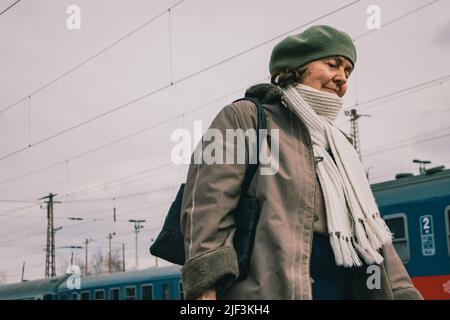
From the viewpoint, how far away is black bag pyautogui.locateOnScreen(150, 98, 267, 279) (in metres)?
2.27

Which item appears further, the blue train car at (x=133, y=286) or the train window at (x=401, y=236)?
the blue train car at (x=133, y=286)

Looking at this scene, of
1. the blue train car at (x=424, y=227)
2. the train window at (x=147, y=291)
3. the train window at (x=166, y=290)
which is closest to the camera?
the blue train car at (x=424, y=227)

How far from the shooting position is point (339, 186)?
2537mm

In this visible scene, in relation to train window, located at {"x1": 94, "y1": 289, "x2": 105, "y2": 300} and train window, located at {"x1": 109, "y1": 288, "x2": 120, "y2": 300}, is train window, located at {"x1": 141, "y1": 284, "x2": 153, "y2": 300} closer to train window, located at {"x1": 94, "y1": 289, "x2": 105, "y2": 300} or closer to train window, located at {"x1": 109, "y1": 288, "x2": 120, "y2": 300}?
train window, located at {"x1": 109, "y1": 288, "x2": 120, "y2": 300}

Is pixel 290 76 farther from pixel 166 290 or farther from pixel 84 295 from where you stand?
pixel 84 295

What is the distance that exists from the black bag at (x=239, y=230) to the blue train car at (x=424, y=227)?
7.96 metres

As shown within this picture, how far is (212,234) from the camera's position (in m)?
2.24

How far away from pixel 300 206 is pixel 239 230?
0.73 ft

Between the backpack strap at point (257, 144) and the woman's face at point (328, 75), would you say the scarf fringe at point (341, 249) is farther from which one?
the woman's face at point (328, 75)

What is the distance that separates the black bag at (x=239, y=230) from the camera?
2266 mm

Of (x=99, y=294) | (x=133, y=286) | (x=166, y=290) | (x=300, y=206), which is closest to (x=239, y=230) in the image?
(x=300, y=206)

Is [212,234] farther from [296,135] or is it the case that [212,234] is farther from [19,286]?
[19,286]

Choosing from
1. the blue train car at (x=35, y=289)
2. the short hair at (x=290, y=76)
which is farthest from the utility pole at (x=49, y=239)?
the short hair at (x=290, y=76)
